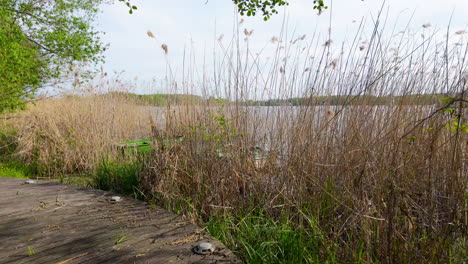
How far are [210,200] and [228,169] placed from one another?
281 millimetres

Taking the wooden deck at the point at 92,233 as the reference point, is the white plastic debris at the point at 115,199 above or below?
above

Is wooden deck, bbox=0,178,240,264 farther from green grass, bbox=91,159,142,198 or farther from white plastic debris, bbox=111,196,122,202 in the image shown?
green grass, bbox=91,159,142,198

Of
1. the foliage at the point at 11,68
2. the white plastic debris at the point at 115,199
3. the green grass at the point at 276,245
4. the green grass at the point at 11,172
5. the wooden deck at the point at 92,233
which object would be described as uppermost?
the foliage at the point at 11,68

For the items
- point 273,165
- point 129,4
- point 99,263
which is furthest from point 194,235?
point 129,4

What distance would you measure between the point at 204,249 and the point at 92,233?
0.58 metres

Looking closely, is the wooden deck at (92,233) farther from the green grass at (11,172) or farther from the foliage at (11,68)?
the foliage at (11,68)

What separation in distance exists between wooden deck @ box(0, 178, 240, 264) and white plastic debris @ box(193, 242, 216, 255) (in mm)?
22

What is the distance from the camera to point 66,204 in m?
2.00

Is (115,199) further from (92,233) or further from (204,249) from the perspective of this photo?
(204,249)

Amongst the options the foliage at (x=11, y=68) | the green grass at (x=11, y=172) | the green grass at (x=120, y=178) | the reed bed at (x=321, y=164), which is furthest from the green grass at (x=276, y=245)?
the foliage at (x=11, y=68)

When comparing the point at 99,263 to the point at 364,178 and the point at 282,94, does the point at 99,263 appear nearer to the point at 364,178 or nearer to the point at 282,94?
the point at 364,178

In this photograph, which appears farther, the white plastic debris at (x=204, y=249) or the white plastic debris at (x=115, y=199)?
the white plastic debris at (x=115, y=199)

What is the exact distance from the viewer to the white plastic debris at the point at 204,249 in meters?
1.39

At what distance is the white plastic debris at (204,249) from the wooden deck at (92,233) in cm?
2
